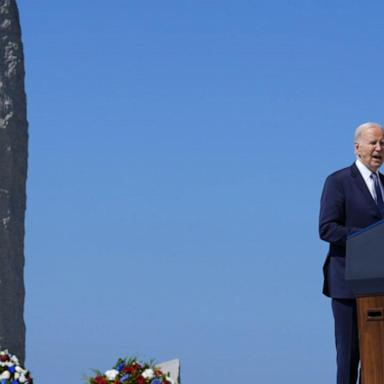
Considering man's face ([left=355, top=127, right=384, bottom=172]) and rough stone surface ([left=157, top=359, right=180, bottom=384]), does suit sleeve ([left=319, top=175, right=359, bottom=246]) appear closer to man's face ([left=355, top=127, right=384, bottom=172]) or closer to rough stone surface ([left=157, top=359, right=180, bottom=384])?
man's face ([left=355, top=127, right=384, bottom=172])

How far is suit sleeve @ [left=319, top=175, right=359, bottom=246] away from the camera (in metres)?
6.43

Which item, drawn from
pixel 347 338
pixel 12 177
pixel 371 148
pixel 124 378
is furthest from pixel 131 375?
pixel 12 177

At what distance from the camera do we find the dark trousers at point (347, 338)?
6.50 meters

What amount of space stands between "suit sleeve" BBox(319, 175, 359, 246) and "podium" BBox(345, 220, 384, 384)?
97 centimetres

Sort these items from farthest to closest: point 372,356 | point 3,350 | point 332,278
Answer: point 3,350 → point 332,278 → point 372,356

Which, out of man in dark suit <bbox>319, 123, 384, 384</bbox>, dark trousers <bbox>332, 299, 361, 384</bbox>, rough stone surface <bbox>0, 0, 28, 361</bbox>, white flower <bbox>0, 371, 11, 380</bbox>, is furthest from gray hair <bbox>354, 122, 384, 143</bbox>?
rough stone surface <bbox>0, 0, 28, 361</bbox>

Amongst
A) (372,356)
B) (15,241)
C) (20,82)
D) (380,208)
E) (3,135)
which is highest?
(20,82)

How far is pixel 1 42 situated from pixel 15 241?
2.42 meters

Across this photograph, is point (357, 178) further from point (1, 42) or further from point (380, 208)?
point (1, 42)

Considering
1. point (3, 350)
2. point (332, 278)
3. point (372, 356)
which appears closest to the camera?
point (372, 356)

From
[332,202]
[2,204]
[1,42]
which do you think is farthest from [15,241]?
[332,202]

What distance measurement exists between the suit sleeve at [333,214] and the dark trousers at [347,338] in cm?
46

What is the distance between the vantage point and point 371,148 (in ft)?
21.6

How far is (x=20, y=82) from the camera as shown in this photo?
11.4 meters
